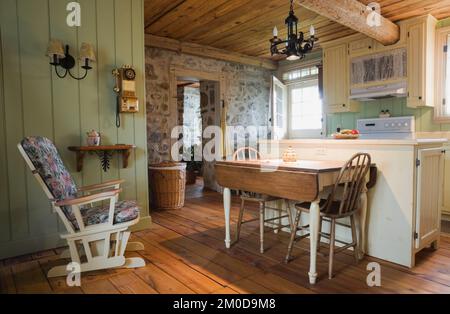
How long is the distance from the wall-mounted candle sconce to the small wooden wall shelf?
662 mm

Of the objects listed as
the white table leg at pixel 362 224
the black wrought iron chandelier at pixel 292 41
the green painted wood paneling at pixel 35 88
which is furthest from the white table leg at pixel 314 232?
the green painted wood paneling at pixel 35 88

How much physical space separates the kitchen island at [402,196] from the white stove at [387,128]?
1.48m

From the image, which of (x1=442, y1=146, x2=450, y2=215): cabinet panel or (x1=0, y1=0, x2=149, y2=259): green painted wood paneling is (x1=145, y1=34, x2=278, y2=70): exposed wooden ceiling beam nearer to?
(x1=0, y1=0, x2=149, y2=259): green painted wood paneling

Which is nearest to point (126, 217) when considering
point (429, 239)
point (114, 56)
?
point (114, 56)

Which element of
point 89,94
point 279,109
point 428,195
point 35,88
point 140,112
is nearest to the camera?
point 428,195

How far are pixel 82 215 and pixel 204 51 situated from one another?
3.48 m

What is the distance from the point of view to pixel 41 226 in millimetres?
2561

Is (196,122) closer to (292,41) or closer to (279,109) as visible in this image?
(279,109)

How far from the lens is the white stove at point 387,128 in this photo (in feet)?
12.4

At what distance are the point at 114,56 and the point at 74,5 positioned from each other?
1.71 feet

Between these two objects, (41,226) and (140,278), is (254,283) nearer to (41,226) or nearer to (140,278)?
(140,278)

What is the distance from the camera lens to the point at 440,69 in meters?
3.59

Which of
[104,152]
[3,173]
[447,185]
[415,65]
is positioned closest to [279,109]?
[415,65]

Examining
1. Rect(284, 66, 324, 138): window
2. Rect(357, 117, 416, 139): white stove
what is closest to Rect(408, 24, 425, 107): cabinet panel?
Rect(357, 117, 416, 139): white stove
